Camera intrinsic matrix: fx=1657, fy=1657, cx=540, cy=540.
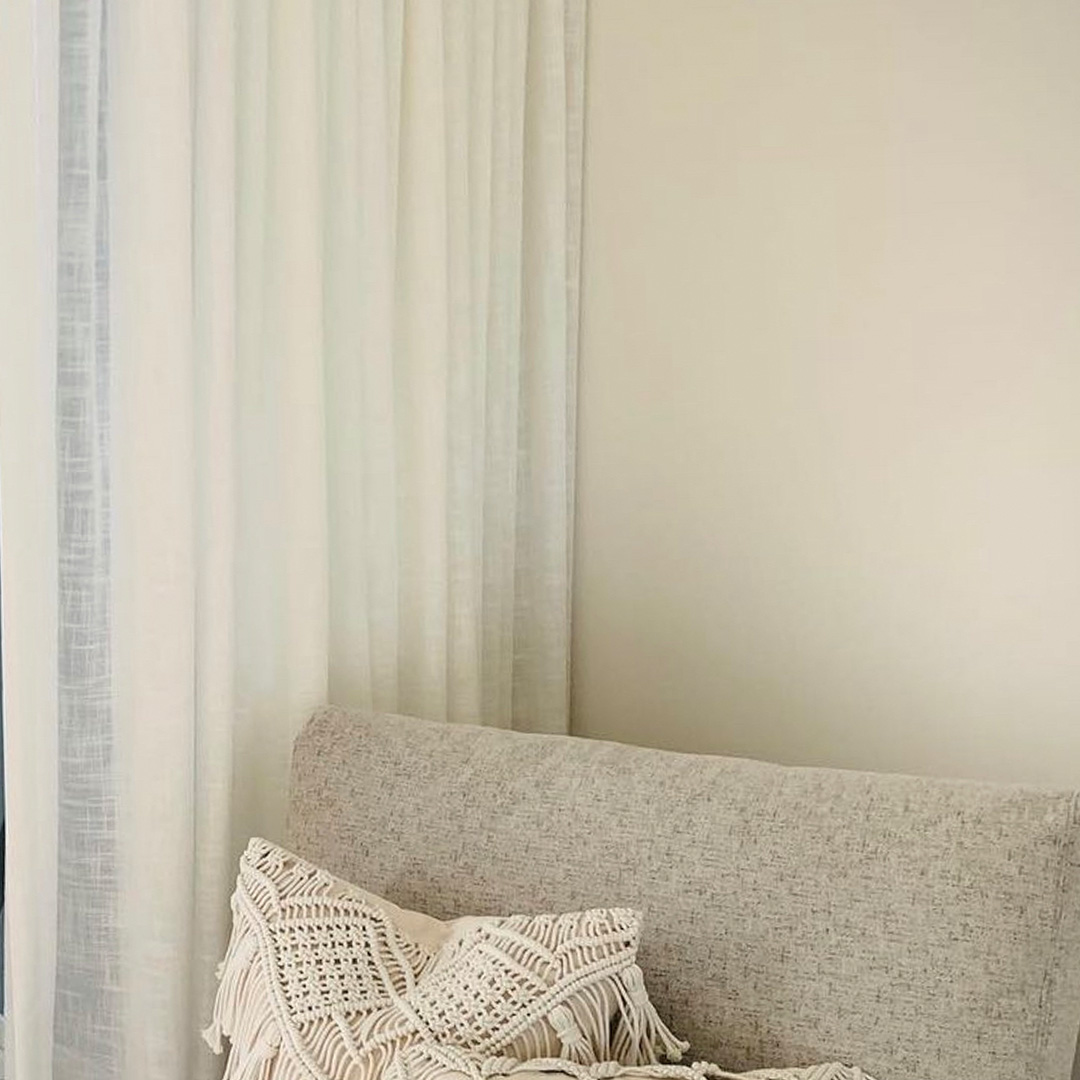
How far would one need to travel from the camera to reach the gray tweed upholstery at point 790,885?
135 cm

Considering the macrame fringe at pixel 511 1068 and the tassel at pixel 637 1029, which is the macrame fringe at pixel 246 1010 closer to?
the macrame fringe at pixel 511 1068

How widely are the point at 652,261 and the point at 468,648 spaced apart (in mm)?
533

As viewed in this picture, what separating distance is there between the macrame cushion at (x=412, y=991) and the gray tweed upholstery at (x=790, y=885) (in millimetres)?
68

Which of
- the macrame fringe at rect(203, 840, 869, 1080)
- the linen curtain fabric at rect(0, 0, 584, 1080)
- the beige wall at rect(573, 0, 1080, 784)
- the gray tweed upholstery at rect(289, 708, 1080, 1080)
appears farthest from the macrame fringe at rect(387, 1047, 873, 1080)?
the beige wall at rect(573, 0, 1080, 784)

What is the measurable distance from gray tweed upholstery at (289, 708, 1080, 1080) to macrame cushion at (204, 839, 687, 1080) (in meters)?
0.07

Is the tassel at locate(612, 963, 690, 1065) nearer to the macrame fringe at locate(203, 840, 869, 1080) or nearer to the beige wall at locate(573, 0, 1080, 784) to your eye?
the macrame fringe at locate(203, 840, 869, 1080)

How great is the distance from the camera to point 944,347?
5.98ft

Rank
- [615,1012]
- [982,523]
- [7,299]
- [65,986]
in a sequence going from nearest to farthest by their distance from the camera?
[615,1012]
[7,299]
[65,986]
[982,523]

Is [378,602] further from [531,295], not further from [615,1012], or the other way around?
[615,1012]

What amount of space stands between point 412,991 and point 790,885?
0.33m

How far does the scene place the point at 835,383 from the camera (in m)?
1.91

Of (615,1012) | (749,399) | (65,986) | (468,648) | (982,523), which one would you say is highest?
(749,399)

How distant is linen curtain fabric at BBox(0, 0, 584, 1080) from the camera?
1.54m

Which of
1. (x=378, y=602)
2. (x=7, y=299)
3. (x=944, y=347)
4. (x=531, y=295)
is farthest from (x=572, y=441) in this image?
(x=7, y=299)
